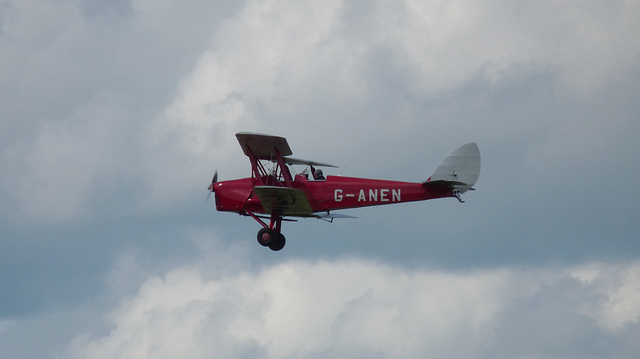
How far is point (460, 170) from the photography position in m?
29.9

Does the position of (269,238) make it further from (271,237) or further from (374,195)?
(374,195)

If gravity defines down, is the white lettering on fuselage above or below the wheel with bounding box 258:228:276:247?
above

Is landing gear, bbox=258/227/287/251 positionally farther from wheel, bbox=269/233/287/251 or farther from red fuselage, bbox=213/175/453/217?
red fuselage, bbox=213/175/453/217

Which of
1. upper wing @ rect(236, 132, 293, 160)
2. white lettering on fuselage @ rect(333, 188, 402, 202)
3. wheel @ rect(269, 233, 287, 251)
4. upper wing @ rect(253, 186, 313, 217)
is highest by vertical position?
upper wing @ rect(236, 132, 293, 160)

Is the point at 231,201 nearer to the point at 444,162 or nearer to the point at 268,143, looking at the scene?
the point at 268,143

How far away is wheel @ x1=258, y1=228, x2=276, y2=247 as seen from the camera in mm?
29875

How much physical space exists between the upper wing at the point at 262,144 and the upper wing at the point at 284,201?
5.75ft

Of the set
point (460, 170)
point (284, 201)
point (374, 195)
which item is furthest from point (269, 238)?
point (460, 170)

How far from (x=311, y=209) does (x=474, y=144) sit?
6.42 meters

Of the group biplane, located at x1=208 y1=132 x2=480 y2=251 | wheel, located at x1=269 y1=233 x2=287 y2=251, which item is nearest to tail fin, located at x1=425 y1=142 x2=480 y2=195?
biplane, located at x1=208 y1=132 x2=480 y2=251

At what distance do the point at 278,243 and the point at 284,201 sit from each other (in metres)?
2.01

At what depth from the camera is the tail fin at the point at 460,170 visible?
97.3ft

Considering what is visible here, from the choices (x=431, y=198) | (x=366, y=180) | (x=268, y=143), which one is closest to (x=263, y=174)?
(x=268, y=143)

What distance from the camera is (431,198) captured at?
29391 mm
